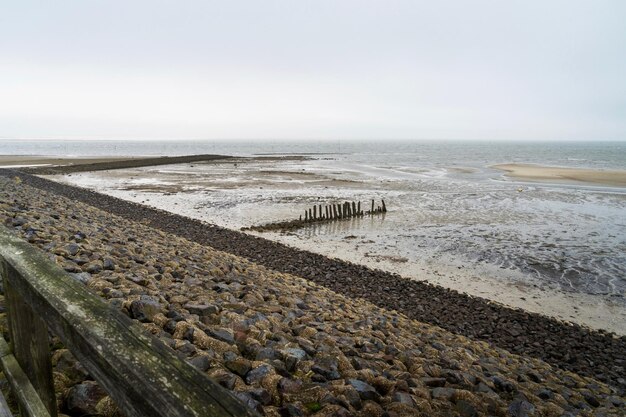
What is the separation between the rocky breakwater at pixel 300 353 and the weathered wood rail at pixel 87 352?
2.02 ft

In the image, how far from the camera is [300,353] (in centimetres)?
414

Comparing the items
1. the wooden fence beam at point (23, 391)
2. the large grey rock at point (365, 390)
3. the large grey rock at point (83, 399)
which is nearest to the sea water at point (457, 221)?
the large grey rock at point (365, 390)

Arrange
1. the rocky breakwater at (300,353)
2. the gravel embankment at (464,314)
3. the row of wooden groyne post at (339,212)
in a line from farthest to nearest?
the row of wooden groyne post at (339,212)
the gravel embankment at (464,314)
the rocky breakwater at (300,353)

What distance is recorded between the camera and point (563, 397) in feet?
16.4

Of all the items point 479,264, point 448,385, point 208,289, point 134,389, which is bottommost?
point 479,264

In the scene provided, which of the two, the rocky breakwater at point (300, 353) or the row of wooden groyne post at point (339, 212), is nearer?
the rocky breakwater at point (300, 353)

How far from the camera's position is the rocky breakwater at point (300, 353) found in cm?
335

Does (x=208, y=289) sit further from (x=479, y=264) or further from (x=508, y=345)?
(x=479, y=264)

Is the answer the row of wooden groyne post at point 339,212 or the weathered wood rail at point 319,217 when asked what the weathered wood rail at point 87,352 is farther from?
the row of wooden groyne post at point 339,212

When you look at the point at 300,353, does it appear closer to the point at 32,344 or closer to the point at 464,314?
the point at 32,344

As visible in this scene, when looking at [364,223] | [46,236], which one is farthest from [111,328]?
[364,223]

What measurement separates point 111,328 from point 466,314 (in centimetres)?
897

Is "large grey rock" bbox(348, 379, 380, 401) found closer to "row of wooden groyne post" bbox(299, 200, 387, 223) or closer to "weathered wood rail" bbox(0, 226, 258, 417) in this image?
"weathered wood rail" bbox(0, 226, 258, 417)

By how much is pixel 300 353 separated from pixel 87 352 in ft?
9.98
